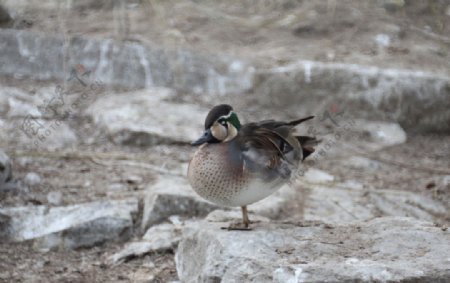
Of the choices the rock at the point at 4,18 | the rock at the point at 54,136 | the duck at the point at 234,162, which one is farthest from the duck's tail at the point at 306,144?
the rock at the point at 4,18

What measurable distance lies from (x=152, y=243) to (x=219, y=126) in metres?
1.06

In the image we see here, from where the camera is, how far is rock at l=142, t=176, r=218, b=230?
13.8 ft

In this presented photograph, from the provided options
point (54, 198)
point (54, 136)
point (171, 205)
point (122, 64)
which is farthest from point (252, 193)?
point (122, 64)

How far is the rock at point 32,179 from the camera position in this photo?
464cm

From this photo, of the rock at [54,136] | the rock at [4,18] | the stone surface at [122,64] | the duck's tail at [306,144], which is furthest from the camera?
the rock at [4,18]

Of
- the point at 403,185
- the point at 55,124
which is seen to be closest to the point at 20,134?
the point at 55,124

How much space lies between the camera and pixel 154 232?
13.4ft

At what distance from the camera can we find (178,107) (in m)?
6.00

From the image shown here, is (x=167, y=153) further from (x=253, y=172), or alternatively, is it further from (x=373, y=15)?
(x=373, y=15)

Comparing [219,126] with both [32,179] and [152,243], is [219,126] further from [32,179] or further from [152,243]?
[32,179]

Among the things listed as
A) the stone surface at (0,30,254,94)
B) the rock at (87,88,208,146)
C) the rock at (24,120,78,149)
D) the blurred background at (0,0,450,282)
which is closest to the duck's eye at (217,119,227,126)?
the blurred background at (0,0,450,282)

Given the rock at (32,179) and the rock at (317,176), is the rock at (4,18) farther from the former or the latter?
the rock at (317,176)

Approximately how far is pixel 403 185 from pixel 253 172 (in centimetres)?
245

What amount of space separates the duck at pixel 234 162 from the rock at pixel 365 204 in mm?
1248
